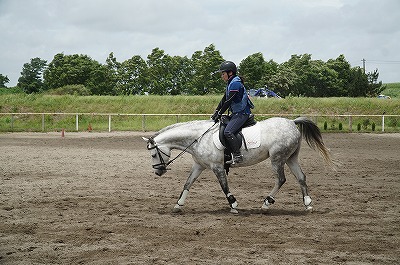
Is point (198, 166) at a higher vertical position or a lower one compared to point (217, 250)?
higher

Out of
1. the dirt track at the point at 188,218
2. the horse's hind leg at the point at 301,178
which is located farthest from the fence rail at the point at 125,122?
the horse's hind leg at the point at 301,178

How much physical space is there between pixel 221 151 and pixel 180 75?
64.9 m

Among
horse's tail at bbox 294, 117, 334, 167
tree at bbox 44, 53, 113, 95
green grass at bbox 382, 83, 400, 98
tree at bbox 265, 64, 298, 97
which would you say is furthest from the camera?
green grass at bbox 382, 83, 400, 98

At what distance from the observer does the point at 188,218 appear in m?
8.70

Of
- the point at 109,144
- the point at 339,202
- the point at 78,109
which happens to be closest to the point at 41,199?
the point at 339,202

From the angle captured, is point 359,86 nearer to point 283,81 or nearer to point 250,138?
point 283,81

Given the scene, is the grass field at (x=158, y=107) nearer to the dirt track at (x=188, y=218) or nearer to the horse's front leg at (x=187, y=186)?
the dirt track at (x=188, y=218)

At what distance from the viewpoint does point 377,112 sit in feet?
137

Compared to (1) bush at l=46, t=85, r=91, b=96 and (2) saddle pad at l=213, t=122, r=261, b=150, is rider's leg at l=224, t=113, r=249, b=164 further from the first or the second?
(1) bush at l=46, t=85, r=91, b=96

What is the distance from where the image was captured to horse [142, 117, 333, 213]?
30.1ft

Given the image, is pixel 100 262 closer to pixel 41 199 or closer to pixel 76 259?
pixel 76 259

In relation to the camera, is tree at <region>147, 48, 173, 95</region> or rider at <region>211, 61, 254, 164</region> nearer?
rider at <region>211, 61, 254, 164</region>

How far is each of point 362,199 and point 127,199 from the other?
4554mm

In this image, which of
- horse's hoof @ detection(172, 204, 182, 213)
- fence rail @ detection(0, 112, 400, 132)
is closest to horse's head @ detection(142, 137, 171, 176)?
horse's hoof @ detection(172, 204, 182, 213)
